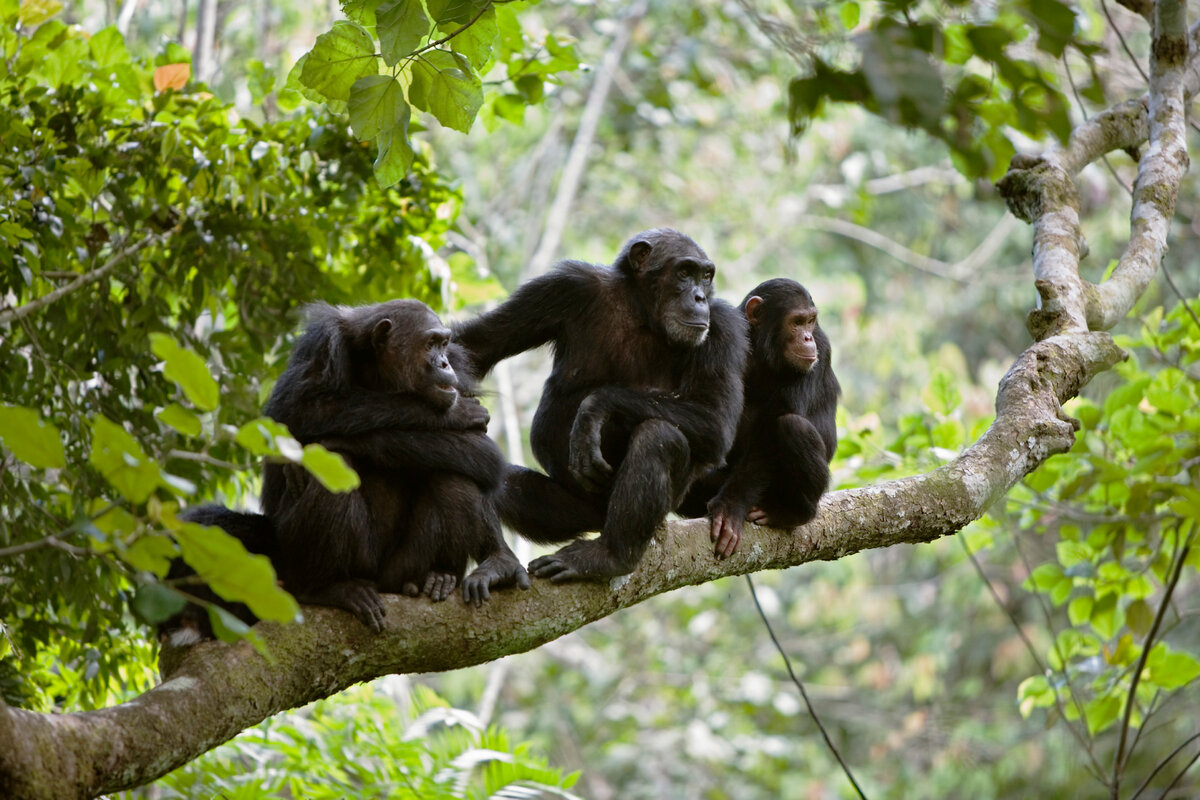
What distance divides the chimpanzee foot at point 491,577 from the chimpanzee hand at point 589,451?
49 cm

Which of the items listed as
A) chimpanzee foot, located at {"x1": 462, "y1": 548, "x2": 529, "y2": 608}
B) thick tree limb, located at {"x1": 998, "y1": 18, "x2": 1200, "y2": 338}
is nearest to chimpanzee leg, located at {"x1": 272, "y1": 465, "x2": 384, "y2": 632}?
chimpanzee foot, located at {"x1": 462, "y1": 548, "x2": 529, "y2": 608}

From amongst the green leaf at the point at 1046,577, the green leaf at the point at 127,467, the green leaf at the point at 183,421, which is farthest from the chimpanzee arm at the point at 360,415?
the green leaf at the point at 1046,577

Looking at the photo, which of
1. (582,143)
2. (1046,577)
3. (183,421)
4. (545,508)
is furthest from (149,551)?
(582,143)

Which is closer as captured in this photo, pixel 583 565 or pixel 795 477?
pixel 583 565

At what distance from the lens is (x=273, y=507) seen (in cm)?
368

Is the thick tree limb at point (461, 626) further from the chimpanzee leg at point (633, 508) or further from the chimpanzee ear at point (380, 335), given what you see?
the chimpanzee ear at point (380, 335)

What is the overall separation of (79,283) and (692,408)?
236 centimetres

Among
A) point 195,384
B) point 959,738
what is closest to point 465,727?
point 195,384

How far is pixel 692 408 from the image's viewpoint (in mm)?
4016

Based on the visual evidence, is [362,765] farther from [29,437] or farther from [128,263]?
[29,437]

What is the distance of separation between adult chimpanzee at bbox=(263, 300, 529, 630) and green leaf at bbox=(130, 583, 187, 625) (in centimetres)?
142

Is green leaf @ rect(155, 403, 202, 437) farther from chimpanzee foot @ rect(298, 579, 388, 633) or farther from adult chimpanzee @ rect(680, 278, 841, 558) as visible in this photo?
adult chimpanzee @ rect(680, 278, 841, 558)

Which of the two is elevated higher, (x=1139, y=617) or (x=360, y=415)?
(x=360, y=415)

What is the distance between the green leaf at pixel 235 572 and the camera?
172 centimetres
